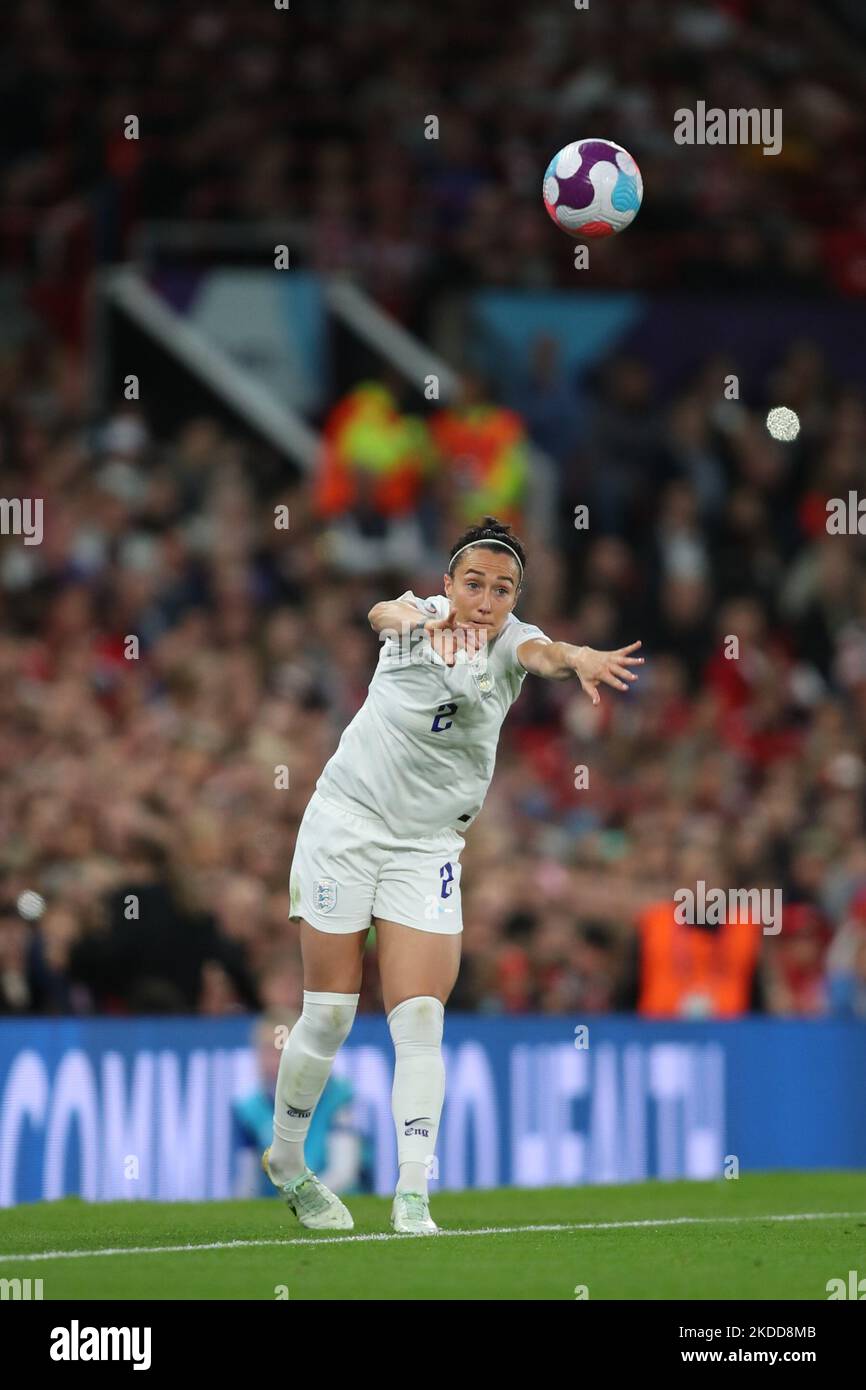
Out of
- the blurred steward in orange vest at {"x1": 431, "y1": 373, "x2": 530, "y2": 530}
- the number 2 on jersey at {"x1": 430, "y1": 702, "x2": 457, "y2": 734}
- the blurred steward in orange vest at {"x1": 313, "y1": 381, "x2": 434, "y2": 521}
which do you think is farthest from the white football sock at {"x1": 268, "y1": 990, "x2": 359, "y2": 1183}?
the blurred steward in orange vest at {"x1": 431, "y1": 373, "x2": 530, "y2": 530}

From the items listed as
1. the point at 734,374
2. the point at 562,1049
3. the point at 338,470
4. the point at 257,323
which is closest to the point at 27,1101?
the point at 562,1049

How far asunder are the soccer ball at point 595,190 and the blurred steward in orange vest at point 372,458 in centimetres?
798

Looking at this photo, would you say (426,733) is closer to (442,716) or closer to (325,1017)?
(442,716)

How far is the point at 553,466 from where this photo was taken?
2038cm

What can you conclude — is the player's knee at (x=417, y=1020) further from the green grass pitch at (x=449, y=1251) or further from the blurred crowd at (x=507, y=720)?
the blurred crowd at (x=507, y=720)

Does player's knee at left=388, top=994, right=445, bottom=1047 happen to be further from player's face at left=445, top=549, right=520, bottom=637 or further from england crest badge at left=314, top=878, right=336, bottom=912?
player's face at left=445, top=549, right=520, bottom=637

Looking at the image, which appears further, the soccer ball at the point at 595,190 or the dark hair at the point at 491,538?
the soccer ball at the point at 595,190

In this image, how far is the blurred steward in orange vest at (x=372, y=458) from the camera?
19.5 metres

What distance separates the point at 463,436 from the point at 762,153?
19.1 ft

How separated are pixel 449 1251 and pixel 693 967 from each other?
7.09 metres

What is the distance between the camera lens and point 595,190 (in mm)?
11266

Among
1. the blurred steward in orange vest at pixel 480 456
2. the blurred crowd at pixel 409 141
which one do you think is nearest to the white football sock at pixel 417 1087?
the blurred steward in orange vest at pixel 480 456

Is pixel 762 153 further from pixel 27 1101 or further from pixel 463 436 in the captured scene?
pixel 27 1101

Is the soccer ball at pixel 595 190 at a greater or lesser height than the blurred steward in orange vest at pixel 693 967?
greater
